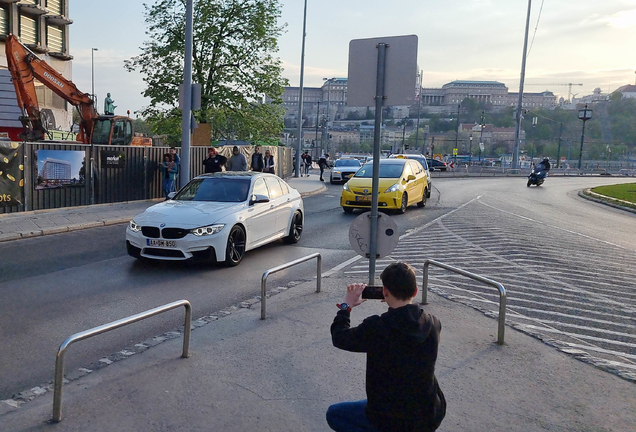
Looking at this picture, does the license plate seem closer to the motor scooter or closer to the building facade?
the motor scooter

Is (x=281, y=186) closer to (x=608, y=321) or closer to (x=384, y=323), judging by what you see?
→ (x=608, y=321)

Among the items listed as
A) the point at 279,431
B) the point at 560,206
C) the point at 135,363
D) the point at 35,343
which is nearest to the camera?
the point at 279,431

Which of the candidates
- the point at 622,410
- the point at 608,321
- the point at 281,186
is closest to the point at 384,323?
the point at 622,410

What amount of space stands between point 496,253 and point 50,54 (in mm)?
42174

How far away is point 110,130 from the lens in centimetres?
2531

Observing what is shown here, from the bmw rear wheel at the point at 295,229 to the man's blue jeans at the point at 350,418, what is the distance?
910 cm

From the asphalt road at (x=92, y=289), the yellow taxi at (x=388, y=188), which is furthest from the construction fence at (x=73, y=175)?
the yellow taxi at (x=388, y=188)

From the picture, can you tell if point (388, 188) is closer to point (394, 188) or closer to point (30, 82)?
point (394, 188)

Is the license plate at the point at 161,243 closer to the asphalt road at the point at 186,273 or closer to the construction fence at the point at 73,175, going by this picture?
the asphalt road at the point at 186,273

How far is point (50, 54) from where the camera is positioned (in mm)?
44469

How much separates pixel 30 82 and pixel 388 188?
1377cm

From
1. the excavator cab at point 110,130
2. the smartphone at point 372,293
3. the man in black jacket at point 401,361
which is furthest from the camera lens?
the excavator cab at point 110,130

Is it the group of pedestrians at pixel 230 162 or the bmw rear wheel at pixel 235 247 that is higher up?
the group of pedestrians at pixel 230 162

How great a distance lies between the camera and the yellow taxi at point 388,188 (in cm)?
1806
